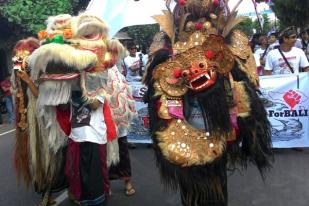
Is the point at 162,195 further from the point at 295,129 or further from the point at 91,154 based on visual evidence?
the point at 295,129

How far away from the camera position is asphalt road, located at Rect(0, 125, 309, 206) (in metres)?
4.43

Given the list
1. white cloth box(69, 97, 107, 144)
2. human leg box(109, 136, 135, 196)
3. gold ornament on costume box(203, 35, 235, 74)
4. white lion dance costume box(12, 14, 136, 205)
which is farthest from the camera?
human leg box(109, 136, 135, 196)

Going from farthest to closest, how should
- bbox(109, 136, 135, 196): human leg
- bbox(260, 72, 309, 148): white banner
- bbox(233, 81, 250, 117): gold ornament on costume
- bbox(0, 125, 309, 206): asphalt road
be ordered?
bbox(260, 72, 309, 148): white banner → bbox(109, 136, 135, 196): human leg → bbox(0, 125, 309, 206): asphalt road → bbox(233, 81, 250, 117): gold ornament on costume

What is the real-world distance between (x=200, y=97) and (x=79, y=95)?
112cm

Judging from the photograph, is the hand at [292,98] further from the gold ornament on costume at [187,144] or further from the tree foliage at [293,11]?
the tree foliage at [293,11]

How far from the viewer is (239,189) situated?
4738mm

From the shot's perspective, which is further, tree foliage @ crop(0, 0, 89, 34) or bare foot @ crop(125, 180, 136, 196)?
tree foliage @ crop(0, 0, 89, 34)

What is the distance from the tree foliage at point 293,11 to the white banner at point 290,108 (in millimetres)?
8034

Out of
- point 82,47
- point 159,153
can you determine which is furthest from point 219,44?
point 82,47

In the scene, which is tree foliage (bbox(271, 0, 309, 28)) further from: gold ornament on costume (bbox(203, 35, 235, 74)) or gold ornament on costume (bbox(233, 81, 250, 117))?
gold ornament on costume (bbox(203, 35, 235, 74))

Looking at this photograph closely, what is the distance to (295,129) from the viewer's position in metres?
6.27

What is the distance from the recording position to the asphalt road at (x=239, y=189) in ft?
14.5

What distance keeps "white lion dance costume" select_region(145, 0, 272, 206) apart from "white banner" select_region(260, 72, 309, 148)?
3.34m

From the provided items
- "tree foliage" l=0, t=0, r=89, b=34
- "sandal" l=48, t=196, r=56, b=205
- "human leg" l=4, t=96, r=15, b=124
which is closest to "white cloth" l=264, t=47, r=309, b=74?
"sandal" l=48, t=196, r=56, b=205
